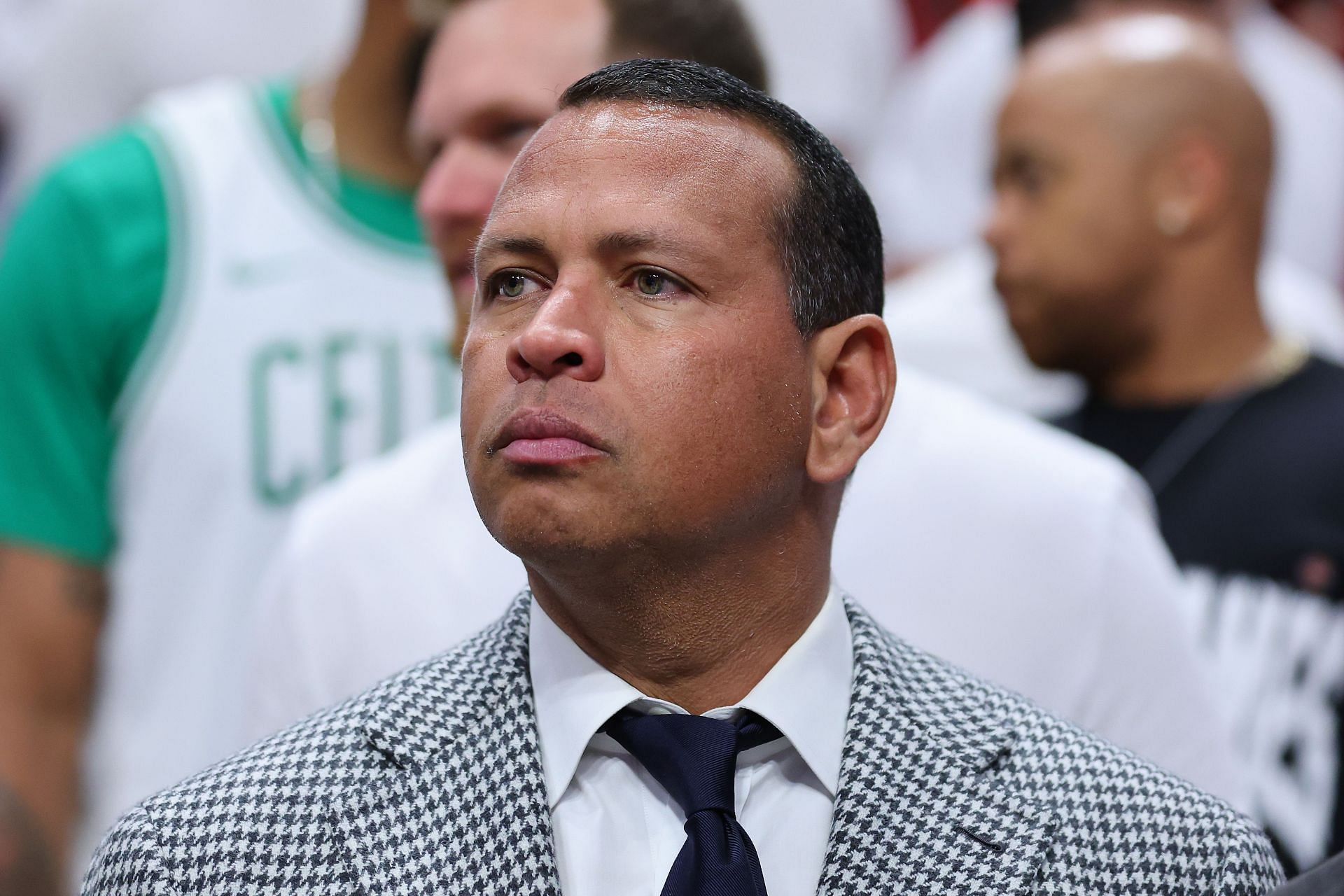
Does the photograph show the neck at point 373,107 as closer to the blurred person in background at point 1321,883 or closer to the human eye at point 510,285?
the human eye at point 510,285

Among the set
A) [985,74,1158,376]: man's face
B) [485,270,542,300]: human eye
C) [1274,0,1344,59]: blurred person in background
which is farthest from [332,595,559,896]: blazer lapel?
[1274,0,1344,59]: blurred person in background

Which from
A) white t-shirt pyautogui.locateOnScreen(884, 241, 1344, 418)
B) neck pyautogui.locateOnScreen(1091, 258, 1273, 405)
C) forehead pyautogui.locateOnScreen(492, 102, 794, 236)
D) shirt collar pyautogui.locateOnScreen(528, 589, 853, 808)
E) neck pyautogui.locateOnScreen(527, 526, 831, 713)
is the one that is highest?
forehead pyautogui.locateOnScreen(492, 102, 794, 236)

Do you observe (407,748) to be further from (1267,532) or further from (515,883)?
(1267,532)

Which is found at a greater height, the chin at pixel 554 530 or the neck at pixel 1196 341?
the chin at pixel 554 530

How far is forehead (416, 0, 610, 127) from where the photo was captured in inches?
Answer: 108

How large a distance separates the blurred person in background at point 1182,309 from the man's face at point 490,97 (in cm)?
139

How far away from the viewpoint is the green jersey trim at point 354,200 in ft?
11.3

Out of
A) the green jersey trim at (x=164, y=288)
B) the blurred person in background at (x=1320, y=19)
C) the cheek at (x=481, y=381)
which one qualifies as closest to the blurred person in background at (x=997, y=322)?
the blurred person in background at (x=1320, y=19)

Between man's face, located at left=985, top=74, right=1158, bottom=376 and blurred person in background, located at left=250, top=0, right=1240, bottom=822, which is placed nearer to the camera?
blurred person in background, located at left=250, top=0, right=1240, bottom=822

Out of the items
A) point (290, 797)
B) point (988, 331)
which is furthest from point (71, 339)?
point (988, 331)

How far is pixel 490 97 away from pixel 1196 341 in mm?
1831

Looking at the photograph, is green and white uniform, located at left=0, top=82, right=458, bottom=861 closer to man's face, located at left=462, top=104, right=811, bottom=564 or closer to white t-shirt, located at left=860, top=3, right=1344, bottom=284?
man's face, located at left=462, top=104, right=811, bottom=564

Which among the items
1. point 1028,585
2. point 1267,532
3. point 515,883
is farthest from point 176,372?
point 1267,532

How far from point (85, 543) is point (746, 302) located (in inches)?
66.6
